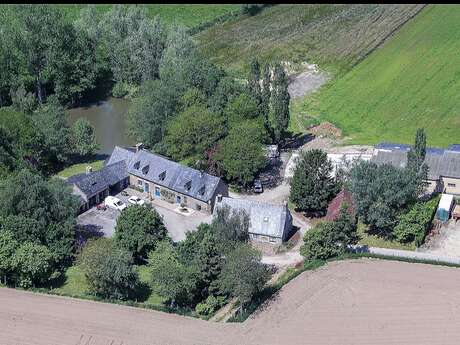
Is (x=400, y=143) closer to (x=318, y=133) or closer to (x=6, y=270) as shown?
(x=318, y=133)

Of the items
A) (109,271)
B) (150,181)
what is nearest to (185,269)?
(109,271)

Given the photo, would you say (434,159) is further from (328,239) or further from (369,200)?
(328,239)

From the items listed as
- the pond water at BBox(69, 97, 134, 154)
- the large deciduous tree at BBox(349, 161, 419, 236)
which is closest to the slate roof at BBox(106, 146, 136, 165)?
the pond water at BBox(69, 97, 134, 154)

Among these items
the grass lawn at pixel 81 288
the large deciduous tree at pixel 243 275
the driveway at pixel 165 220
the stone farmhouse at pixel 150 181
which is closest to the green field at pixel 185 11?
the stone farmhouse at pixel 150 181

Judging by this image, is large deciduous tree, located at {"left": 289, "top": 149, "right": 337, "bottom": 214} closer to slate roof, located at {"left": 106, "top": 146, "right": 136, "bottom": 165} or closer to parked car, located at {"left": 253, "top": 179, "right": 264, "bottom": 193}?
parked car, located at {"left": 253, "top": 179, "right": 264, "bottom": 193}

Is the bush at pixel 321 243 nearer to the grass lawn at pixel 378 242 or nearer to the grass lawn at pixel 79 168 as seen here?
the grass lawn at pixel 378 242

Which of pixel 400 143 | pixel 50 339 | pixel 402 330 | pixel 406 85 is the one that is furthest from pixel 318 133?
pixel 50 339

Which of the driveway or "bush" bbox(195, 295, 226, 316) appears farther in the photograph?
the driveway
